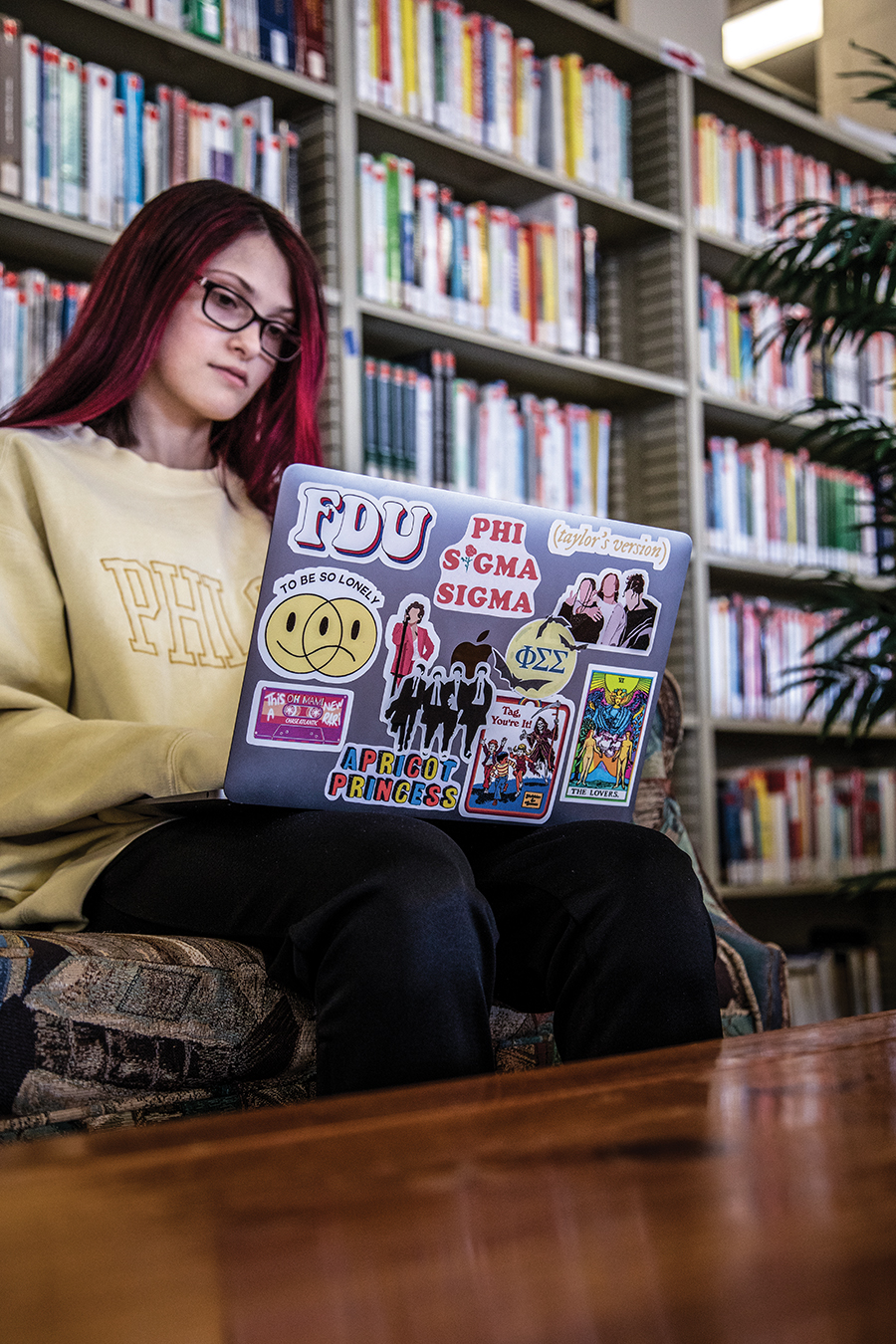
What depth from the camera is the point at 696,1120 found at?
48 cm

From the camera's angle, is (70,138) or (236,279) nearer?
(236,279)

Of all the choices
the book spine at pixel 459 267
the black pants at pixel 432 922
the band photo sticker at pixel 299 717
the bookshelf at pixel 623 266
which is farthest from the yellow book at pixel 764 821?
the band photo sticker at pixel 299 717

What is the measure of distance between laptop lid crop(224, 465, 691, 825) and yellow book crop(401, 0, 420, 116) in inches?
63.4

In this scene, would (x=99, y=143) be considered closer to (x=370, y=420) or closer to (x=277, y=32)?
(x=277, y=32)

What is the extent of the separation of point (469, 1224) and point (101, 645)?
34.4 inches

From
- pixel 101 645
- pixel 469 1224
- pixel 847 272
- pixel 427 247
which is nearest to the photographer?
pixel 469 1224

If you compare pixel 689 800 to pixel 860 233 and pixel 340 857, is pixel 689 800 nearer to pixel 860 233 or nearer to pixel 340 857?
pixel 860 233

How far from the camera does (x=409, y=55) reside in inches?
90.0

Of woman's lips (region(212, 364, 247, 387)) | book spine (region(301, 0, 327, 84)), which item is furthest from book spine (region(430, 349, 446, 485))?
woman's lips (region(212, 364, 247, 387))

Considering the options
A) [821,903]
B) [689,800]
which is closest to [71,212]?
[689,800]

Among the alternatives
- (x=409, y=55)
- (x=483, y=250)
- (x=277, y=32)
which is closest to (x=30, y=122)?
(x=277, y=32)

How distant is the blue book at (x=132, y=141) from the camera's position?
195 centimetres

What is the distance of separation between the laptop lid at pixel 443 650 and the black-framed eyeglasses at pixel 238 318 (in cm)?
62

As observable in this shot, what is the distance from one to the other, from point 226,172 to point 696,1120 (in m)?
1.92
